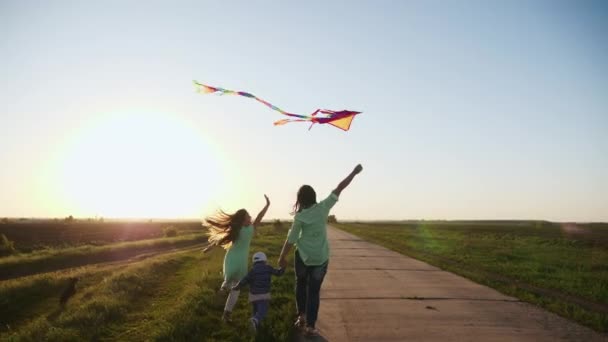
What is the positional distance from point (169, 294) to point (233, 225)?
16.8ft

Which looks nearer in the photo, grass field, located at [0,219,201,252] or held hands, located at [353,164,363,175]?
held hands, located at [353,164,363,175]

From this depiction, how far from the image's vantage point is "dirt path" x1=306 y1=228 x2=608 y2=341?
18.8 feet

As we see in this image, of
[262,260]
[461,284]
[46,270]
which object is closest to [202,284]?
[262,260]

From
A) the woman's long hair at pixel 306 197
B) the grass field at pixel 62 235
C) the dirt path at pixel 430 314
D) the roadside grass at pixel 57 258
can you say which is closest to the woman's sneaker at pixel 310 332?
the dirt path at pixel 430 314

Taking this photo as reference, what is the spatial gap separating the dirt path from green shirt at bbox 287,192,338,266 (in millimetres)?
1031

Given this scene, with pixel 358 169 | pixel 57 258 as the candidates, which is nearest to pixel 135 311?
pixel 358 169

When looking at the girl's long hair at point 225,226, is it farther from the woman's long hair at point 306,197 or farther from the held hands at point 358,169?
the held hands at point 358,169

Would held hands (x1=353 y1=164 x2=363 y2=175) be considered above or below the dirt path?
above

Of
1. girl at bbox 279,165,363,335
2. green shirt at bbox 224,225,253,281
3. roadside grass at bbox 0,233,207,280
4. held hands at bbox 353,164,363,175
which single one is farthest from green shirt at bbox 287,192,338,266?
roadside grass at bbox 0,233,207,280

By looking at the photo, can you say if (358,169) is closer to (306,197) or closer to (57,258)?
(306,197)

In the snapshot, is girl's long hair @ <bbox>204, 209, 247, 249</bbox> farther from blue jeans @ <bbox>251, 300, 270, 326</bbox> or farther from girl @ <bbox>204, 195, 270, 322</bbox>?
blue jeans @ <bbox>251, 300, 270, 326</bbox>

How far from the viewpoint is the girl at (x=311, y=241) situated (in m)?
5.70

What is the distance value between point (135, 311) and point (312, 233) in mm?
5136

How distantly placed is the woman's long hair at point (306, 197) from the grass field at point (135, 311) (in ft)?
5.45
